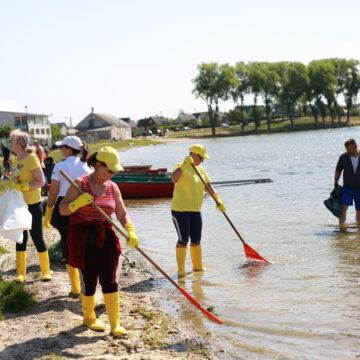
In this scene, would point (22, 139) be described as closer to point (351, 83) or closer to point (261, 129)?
point (261, 129)

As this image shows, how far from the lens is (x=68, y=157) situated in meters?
6.27

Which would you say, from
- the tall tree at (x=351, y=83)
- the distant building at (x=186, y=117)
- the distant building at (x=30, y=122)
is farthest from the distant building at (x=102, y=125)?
the tall tree at (x=351, y=83)

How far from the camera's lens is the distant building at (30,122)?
9431cm

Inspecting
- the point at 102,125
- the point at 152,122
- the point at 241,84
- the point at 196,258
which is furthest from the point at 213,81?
the point at 196,258

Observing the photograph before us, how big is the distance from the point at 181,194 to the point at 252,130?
107 m

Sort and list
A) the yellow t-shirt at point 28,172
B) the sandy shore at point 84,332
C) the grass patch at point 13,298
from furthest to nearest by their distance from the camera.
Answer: the yellow t-shirt at point 28,172 < the grass patch at point 13,298 < the sandy shore at point 84,332

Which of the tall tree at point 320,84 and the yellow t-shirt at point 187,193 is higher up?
the tall tree at point 320,84

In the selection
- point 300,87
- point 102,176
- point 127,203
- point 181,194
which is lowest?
point 127,203

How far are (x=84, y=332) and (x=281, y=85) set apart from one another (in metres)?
112

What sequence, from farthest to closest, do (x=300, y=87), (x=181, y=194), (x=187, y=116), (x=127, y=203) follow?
1. (x=187, y=116)
2. (x=300, y=87)
3. (x=127, y=203)
4. (x=181, y=194)

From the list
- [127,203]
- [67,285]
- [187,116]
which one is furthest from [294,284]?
[187,116]

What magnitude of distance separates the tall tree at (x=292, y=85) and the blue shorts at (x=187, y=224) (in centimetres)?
10439

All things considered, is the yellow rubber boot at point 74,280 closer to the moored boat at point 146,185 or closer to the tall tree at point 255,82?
the moored boat at point 146,185

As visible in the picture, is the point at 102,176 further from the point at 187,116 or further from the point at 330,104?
the point at 187,116
